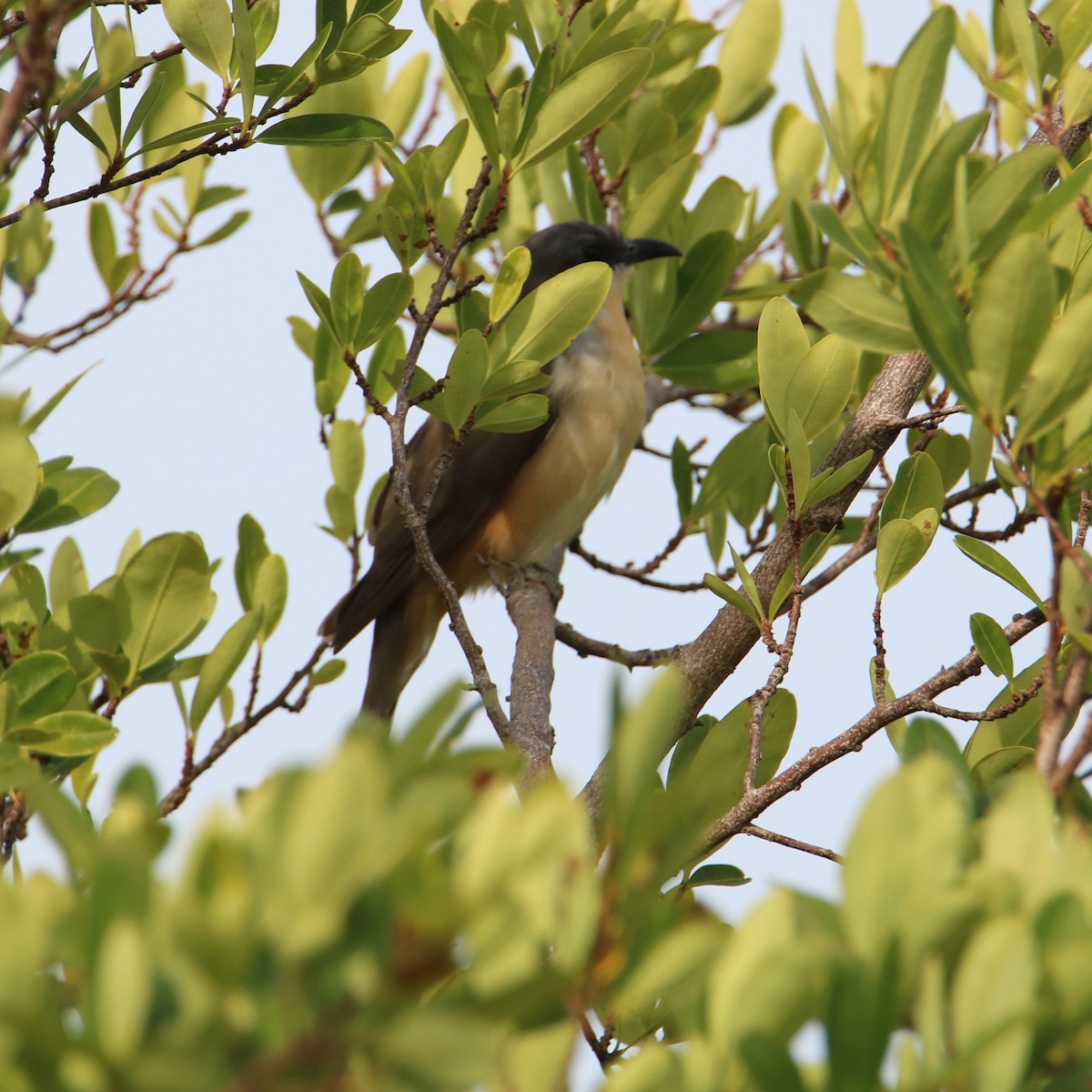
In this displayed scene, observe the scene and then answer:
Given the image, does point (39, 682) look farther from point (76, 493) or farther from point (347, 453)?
point (347, 453)

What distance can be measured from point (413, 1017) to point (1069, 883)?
2.12ft

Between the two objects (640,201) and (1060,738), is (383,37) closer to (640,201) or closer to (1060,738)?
(640,201)

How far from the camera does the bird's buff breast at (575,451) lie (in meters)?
5.96

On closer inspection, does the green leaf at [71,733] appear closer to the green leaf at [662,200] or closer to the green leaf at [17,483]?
the green leaf at [17,483]

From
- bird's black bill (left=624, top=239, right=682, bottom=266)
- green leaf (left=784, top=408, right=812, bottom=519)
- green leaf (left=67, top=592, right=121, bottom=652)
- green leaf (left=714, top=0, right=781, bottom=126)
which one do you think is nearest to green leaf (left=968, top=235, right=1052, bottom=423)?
green leaf (left=784, top=408, right=812, bottom=519)

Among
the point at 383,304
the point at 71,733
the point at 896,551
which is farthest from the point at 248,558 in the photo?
the point at 896,551

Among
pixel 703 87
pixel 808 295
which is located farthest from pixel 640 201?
pixel 808 295

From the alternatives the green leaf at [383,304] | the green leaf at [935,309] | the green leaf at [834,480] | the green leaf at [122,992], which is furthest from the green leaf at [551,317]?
the green leaf at [122,992]

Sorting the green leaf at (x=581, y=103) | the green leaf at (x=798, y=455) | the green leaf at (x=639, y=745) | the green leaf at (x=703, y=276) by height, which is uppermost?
the green leaf at (x=703, y=276)

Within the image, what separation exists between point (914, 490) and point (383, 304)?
122 centimetres

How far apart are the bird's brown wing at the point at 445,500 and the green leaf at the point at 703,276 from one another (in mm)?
1565

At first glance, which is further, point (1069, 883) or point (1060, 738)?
point (1060, 738)

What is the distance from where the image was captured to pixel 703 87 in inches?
180

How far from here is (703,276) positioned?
4418 mm
